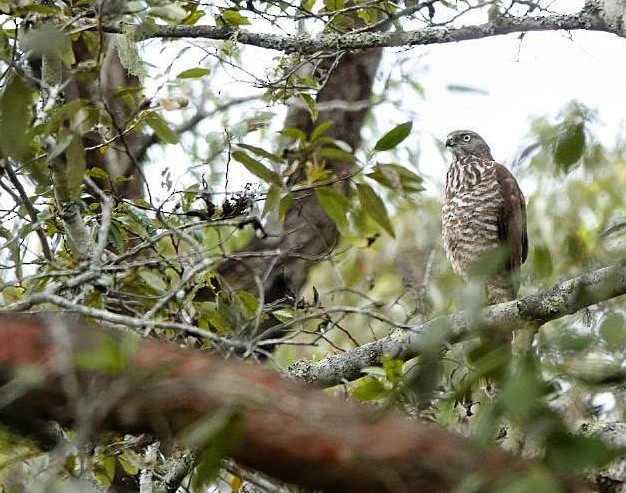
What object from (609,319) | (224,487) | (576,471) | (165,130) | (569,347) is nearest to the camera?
(576,471)

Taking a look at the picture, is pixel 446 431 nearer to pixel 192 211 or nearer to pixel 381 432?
pixel 381 432

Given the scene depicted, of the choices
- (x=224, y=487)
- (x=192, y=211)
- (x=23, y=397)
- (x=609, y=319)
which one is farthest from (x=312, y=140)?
(x=23, y=397)

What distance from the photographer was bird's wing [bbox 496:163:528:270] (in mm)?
5348

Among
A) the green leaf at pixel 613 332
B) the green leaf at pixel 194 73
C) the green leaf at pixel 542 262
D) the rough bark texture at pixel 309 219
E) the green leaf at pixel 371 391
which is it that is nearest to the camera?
the green leaf at pixel 613 332

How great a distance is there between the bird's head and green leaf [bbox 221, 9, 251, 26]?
2870 mm

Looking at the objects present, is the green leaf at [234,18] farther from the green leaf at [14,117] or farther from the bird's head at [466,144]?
the bird's head at [466,144]

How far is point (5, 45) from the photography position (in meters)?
2.91

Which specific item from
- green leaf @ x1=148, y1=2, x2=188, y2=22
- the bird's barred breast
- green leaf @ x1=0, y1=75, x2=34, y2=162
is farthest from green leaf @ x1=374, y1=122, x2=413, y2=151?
the bird's barred breast

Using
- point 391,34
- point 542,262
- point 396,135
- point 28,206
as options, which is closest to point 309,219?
point 391,34

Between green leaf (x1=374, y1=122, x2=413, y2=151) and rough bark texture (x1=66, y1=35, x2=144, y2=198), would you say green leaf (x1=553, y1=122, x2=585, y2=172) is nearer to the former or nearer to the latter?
green leaf (x1=374, y1=122, x2=413, y2=151)

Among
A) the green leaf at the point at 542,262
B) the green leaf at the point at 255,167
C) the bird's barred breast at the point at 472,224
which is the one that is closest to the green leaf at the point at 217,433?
the green leaf at the point at 542,262

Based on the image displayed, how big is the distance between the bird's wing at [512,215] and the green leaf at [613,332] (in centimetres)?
382

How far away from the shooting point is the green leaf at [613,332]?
53.7 inches

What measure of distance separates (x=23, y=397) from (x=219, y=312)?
1.90 meters
